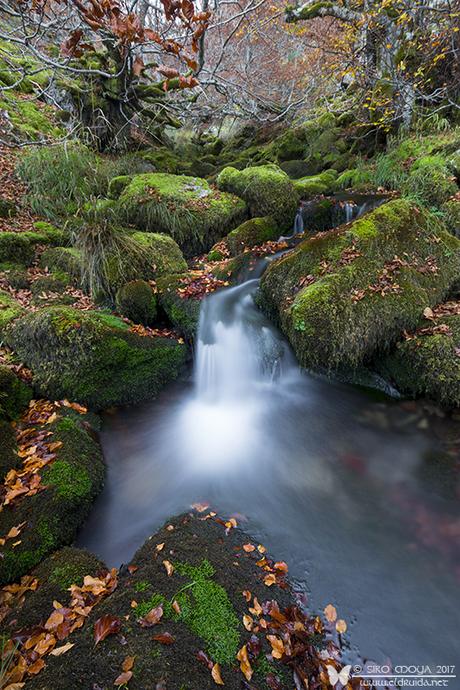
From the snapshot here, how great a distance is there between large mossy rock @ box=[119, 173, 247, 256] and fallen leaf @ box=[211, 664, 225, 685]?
7.12m

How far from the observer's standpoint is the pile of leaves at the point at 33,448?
9.95ft

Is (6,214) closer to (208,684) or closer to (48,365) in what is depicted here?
(48,365)

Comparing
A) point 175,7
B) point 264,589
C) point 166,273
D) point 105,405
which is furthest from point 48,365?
point 175,7

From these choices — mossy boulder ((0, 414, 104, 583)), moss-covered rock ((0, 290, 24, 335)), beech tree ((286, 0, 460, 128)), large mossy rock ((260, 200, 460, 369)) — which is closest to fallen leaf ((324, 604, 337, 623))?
mossy boulder ((0, 414, 104, 583))

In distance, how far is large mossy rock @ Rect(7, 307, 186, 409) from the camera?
446 centimetres

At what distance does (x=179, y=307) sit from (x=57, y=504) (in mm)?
3442

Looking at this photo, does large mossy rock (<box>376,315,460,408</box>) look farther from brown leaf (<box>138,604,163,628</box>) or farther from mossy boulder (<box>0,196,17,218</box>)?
mossy boulder (<box>0,196,17,218</box>)

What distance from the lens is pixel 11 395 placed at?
3994 millimetres

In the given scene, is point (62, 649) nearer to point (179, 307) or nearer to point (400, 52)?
point (179, 307)

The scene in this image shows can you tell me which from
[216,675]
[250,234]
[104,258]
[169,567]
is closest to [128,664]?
[216,675]

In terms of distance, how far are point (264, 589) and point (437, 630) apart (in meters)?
1.26

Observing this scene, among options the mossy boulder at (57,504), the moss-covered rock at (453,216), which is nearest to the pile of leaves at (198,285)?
the mossy boulder at (57,504)

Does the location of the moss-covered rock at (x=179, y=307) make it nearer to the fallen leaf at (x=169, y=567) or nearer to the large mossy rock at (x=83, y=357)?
the large mossy rock at (x=83, y=357)

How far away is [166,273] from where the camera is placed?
21.4 ft
